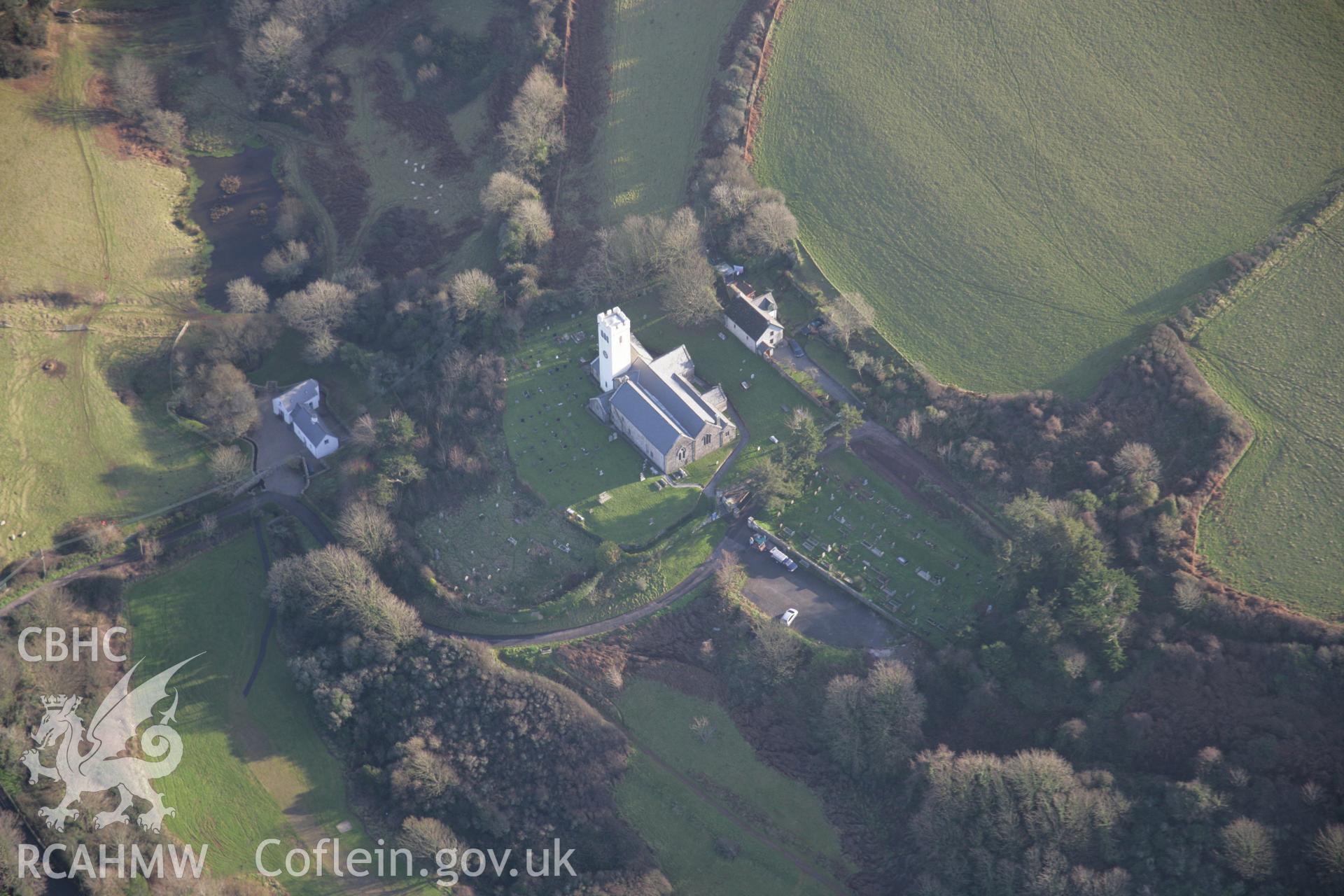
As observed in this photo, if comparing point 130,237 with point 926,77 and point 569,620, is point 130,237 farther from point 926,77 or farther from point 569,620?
point 926,77

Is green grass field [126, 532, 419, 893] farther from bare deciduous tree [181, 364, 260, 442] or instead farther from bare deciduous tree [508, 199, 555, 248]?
bare deciduous tree [508, 199, 555, 248]

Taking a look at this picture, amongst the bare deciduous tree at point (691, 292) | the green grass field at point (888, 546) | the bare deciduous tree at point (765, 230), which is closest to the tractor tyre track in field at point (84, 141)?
the bare deciduous tree at point (691, 292)

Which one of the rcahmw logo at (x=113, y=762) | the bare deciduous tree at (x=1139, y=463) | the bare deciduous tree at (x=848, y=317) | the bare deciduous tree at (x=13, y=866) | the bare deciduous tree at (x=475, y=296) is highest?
the bare deciduous tree at (x=1139, y=463)

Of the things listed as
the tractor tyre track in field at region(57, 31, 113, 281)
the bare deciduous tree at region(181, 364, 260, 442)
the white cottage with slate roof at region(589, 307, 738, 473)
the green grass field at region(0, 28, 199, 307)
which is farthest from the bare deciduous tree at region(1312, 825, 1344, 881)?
the tractor tyre track in field at region(57, 31, 113, 281)

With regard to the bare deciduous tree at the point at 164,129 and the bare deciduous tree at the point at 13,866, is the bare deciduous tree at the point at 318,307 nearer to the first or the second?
the bare deciduous tree at the point at 164,129

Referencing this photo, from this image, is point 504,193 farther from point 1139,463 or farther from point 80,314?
point 1139,463

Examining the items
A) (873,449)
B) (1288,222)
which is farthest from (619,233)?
(1288,222)
